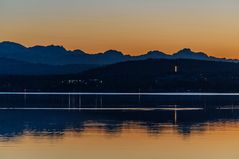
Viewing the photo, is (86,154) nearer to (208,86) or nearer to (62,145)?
(62,145)

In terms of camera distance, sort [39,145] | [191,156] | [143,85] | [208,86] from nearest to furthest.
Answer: [191,156] → [39,145] → [208,86] → [143,85]

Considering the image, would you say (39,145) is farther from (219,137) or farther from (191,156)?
(219,137)

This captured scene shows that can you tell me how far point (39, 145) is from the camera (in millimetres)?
21203

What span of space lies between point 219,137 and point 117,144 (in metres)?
4.82

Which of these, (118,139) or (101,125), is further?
(101,125)

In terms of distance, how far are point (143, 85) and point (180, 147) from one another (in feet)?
460

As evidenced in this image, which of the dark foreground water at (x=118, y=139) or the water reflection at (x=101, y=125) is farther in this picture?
the water reflection at (x=101, y=125)

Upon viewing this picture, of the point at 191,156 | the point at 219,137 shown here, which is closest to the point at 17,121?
the point at 219,137

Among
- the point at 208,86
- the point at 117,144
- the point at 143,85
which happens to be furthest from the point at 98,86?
the point at 117,144

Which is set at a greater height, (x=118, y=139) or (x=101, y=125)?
(x=101, y=125)

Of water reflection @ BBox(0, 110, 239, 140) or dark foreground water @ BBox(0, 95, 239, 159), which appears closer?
dark foreground water @ BBox(0, 95, 239, 159)

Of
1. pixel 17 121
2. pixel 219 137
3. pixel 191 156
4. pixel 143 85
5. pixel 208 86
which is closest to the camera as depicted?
pixel 191 156

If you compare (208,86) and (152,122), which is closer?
(152,122)

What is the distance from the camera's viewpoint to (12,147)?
2056cm
